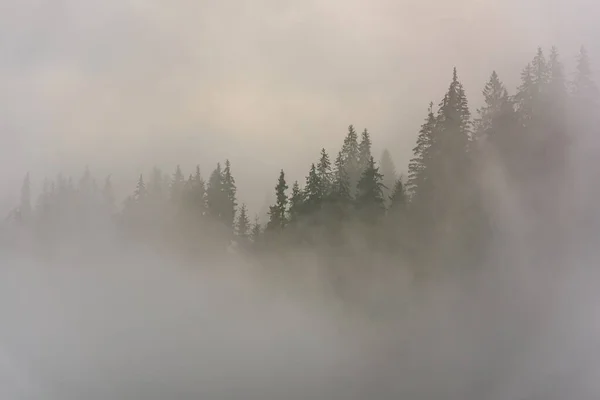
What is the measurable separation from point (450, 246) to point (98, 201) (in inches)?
989

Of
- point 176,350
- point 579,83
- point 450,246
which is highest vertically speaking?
point 579,83

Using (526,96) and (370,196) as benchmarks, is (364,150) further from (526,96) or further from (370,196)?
(526,96)

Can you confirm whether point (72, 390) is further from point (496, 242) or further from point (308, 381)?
point (496, 242)

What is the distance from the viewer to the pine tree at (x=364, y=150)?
24.2 meters

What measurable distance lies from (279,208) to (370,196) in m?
5.53

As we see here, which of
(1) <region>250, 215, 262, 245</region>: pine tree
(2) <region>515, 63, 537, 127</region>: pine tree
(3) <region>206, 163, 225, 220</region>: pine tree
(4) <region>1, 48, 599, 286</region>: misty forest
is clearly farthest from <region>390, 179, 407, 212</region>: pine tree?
(3) <region>206, 163, 225, 220</region>: pine tree

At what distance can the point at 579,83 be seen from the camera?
1939 cm

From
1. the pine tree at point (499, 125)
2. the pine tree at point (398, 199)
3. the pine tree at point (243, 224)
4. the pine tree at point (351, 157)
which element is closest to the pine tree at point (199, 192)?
the pine tree at point (243, 224)

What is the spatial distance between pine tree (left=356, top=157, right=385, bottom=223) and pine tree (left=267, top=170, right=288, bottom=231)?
463 cm

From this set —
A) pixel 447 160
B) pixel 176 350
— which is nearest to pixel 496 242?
pixel 447 160

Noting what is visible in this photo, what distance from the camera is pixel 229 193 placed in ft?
100

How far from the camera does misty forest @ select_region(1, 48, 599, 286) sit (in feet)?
60.6

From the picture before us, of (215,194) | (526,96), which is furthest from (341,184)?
(215,194)

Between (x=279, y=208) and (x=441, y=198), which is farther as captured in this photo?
(x=279, y=208)
